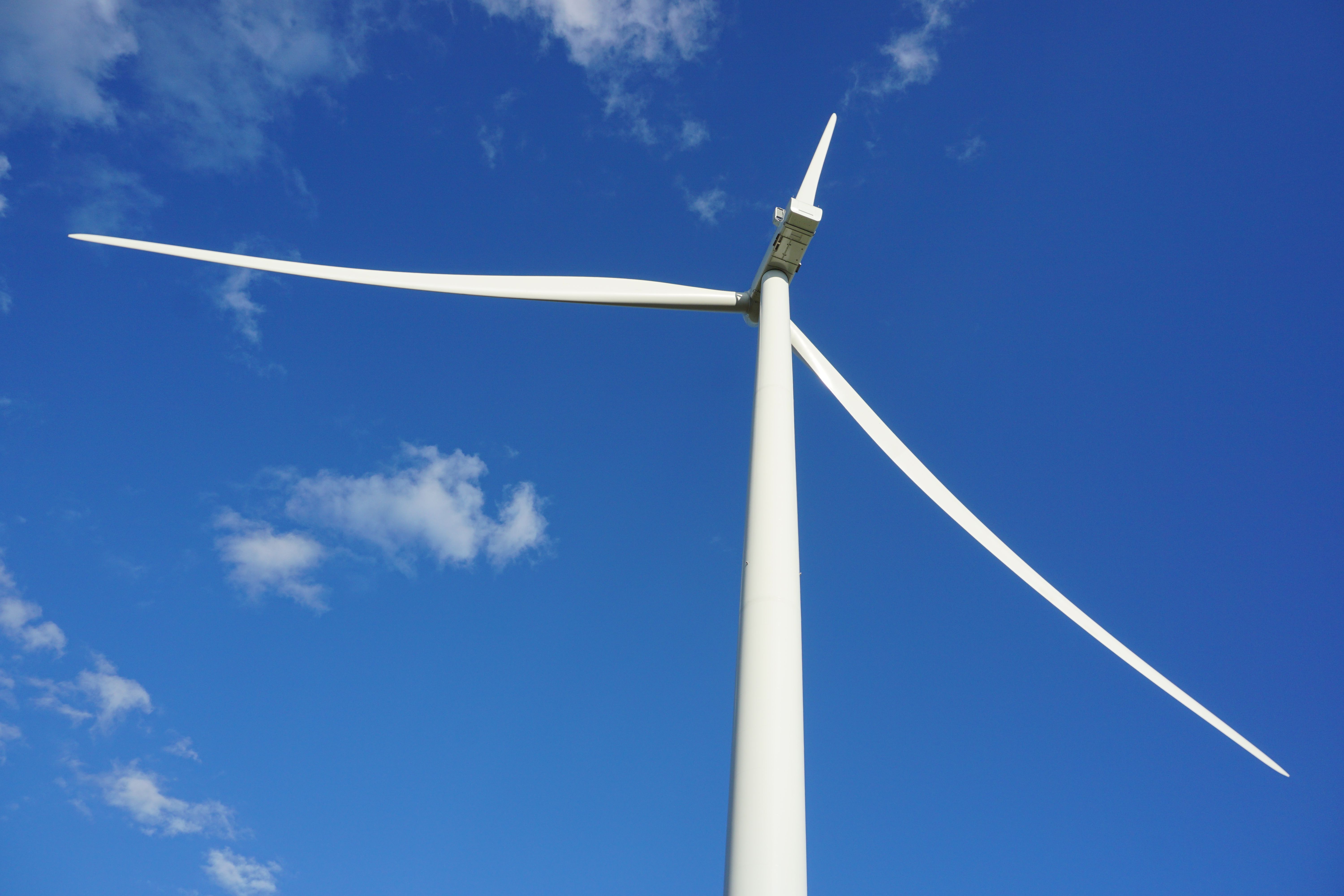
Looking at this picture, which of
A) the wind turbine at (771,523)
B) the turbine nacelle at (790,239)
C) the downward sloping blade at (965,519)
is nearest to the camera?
the wind turbine at (771,523)

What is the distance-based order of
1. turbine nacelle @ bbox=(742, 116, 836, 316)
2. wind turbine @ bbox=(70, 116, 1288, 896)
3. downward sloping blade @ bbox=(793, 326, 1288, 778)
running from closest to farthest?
wind turbine @ bbox=(70, 116, 1288, 896)
downward sloping blade @ bbox=(793, 326, 1288, 778)
turbine nacelle @ bbox=(742, 116, 836, 316)

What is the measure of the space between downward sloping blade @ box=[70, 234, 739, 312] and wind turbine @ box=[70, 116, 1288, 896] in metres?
0.02

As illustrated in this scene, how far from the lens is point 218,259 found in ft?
43.7

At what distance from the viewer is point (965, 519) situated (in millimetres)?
13461

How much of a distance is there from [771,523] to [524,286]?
27.5 feet

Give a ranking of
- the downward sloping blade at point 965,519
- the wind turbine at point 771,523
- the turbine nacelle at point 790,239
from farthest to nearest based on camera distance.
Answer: the turbine nacelle at point 790,239, the downward sloping blade at point 965,519, the wind turbine at point 771,523

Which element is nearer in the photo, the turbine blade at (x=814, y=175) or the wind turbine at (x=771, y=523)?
the wind turbine at (x=771, y=523)

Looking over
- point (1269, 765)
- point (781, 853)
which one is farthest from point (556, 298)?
point (1269, 765)

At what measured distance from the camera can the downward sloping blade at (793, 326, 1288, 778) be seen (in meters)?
11.8

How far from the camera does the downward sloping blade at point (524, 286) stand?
1359 centimetres

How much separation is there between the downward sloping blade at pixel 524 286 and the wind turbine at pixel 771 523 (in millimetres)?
24

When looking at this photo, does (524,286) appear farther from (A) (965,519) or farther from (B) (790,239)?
(A) (965,519)

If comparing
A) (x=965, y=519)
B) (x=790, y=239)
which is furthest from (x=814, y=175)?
(x=965, y=519)

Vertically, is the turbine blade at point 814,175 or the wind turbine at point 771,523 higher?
the turbine blade at point 814,175
